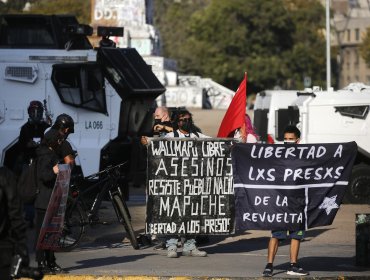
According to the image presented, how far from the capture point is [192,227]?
1511cm

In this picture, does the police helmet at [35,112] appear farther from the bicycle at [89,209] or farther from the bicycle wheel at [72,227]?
the bicycle wheel at [72,227]

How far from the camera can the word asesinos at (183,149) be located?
1510 cm

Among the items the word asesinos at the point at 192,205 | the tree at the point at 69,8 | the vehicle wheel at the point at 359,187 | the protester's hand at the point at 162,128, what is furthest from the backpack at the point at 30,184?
the tree at the point at 69,8

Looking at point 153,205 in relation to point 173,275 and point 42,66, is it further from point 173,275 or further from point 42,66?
point 42,66

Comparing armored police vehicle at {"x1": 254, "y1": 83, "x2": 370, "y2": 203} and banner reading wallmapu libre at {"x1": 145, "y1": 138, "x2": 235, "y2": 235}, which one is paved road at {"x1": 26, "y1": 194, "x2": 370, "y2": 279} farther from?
armored police vehicle at {"x1": 254, "y1": 83, "x2": 370, "y2": 203}

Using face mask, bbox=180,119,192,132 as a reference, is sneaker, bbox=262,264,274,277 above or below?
below

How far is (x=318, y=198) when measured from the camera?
44.9 ft

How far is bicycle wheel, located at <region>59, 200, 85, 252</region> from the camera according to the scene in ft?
51.6

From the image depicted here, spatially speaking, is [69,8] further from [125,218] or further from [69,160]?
[69,160]

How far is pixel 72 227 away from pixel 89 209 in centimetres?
35

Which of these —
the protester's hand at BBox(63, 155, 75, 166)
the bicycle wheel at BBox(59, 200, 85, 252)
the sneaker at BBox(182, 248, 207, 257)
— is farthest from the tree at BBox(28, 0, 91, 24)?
the protester's hand at BBox(63, 155, 75, 166)

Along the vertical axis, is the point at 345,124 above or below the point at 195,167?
above

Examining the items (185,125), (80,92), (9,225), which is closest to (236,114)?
(185,125)

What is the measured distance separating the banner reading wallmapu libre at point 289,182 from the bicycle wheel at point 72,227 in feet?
9.00
